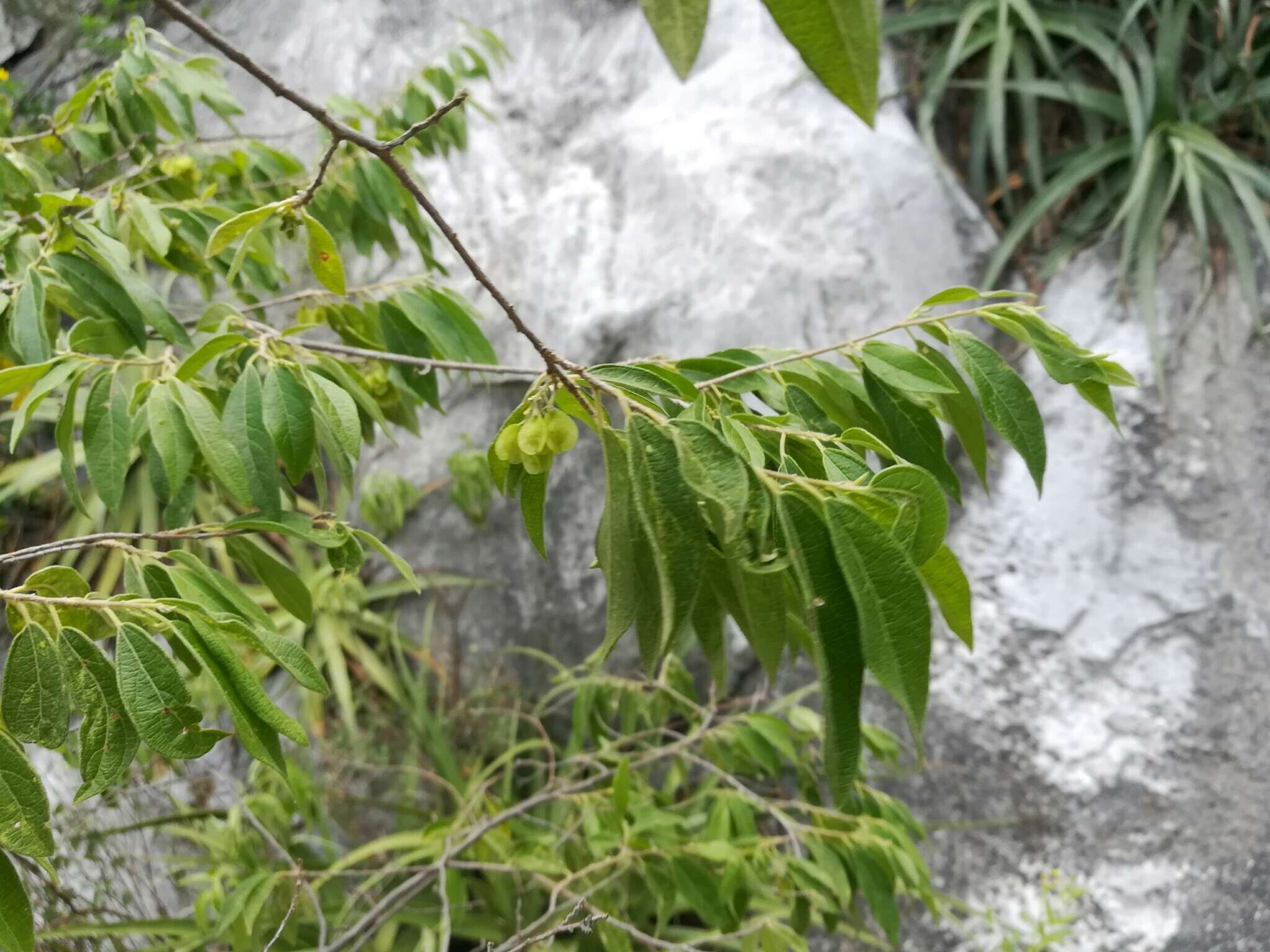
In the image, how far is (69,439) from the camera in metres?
0.65

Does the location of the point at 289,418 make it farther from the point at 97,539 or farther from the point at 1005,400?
the point at 1005,400

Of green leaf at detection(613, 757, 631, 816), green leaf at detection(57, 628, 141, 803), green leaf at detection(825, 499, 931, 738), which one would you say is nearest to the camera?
green leaf at detection(825, 499, 931, 738)

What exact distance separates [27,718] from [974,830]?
162 cm

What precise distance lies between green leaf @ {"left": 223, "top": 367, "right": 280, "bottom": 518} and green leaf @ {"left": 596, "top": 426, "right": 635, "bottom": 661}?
33 cm

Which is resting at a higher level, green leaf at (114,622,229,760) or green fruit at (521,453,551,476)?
green leaf at (114,622,229,760)

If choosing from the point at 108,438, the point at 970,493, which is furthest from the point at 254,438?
the point at 970,493

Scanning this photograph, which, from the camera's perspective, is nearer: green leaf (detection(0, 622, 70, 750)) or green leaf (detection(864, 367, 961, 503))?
green leaf (detection(0, 622, 70, 750))

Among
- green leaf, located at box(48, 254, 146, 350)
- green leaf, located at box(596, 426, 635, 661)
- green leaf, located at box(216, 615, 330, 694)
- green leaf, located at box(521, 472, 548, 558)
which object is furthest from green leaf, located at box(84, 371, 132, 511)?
green leaf, located at box(596, 426, 635, 661)

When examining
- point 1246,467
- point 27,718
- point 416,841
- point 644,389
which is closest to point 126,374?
point 27,718

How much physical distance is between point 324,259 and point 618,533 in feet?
1.11

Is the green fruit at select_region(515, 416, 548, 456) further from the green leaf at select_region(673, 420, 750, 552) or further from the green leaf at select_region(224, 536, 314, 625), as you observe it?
the green leaf at select_region(224, 536, 314, 625)

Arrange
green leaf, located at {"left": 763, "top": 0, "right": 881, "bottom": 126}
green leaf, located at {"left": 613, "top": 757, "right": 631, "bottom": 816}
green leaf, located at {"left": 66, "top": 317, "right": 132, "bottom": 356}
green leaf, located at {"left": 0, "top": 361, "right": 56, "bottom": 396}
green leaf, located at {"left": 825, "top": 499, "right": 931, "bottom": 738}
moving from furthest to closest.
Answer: green leaf, located at {"left": 613, "top": 757, "right": 631, "bottom": 816}, green leaf, located at {"left": 66, "top": 317, "right": 132, "bottom": 356}, green leaf, located at {"left": 0, "top": 361, "right": 56, "bottom": 396}, green leaf, located at {"left": 825, "top": 499, "right": 931, "bottom": 738}, green leaf, located at {"left": 763, "top": 0, "right": 881, "bottom": 126}

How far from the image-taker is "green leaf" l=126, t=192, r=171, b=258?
0.76 meters

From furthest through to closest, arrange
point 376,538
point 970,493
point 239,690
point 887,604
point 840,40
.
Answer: point 970,493 < point 376,538 < point 239,690 < point 887,604 < point 840,40
